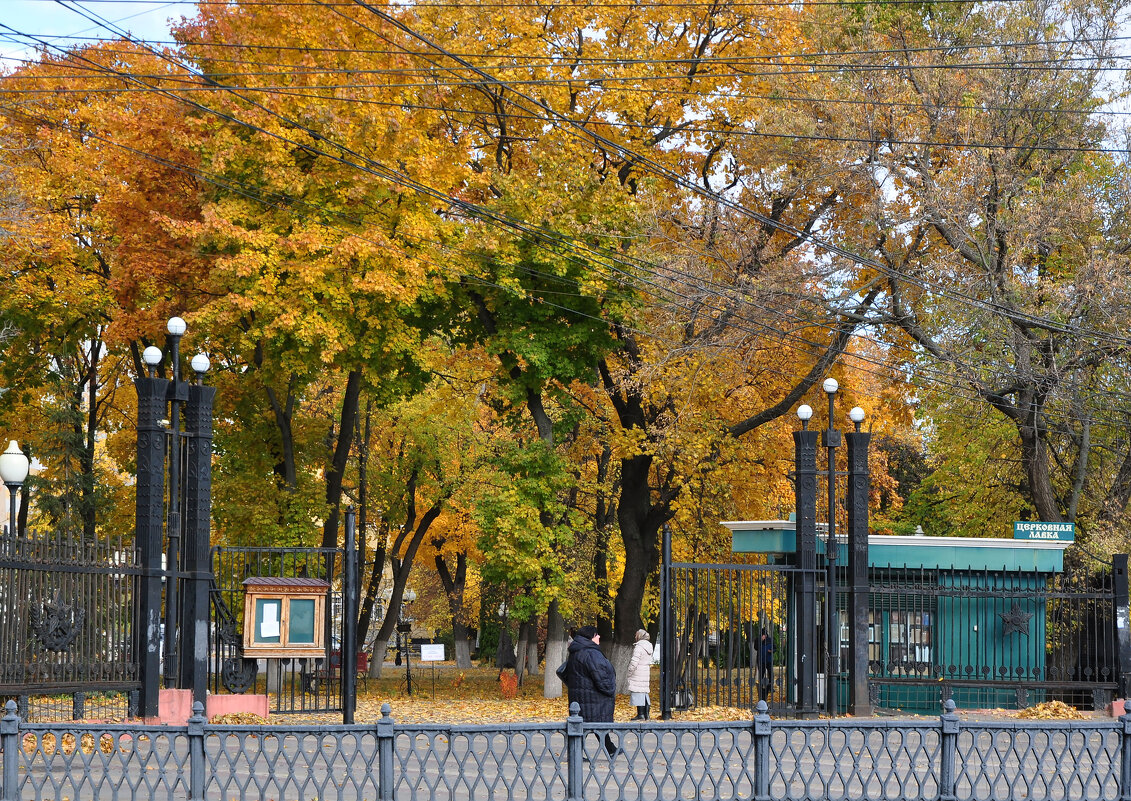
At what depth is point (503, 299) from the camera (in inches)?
1069

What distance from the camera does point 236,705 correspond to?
1695cm

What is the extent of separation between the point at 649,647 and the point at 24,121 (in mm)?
20522

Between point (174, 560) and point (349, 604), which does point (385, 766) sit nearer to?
point (349, 604)

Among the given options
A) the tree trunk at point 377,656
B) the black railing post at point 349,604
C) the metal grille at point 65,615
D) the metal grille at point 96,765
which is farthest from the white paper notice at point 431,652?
the metal grille at point 96,765

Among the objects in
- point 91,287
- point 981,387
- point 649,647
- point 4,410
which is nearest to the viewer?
point 649,647

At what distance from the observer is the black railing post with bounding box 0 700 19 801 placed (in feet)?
32.5

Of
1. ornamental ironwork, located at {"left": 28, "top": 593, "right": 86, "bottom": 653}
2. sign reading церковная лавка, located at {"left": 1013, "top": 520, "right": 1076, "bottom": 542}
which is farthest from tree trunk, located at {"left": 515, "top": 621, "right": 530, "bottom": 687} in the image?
ornamental ironwork, located at {"left": 28, "top": 593, "right": 86, "bottom": 653}

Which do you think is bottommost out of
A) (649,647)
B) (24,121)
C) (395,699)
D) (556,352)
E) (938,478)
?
(395,699)

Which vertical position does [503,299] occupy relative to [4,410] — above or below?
Result: above

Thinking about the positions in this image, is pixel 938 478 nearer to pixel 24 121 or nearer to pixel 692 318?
pixel 692 318

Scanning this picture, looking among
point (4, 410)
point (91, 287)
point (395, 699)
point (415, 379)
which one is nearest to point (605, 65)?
point (415, 379)

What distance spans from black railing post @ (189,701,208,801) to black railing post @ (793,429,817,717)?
11292 mm

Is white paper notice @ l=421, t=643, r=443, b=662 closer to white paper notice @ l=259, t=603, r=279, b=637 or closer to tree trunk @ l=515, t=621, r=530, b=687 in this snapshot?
tree trunk @ l=515, t=621, r=530, b=687

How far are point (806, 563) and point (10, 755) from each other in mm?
12658
